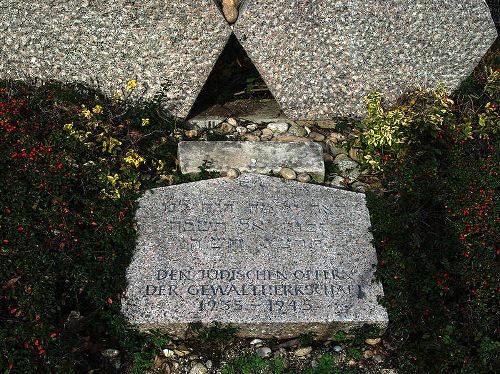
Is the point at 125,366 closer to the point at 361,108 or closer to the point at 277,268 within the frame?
the point at 277,268

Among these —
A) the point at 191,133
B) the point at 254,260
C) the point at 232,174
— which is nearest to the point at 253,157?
the point at 232,174

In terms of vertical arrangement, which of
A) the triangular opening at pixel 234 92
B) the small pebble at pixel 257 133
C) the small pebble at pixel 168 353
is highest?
the triangular opening at pixel 234 92

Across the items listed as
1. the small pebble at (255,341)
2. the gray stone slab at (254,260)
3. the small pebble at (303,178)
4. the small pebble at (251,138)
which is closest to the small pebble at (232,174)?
the gray stone slab at (254,260)

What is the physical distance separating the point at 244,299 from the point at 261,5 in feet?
8.04

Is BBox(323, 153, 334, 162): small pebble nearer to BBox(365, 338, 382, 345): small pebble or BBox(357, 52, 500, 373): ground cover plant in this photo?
BBox(357, 52, 500, 373): ground cover plant

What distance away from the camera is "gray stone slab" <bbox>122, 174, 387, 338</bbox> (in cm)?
363

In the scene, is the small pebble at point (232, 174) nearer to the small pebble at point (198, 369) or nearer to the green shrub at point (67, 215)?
the green shrub at point (67, 215)

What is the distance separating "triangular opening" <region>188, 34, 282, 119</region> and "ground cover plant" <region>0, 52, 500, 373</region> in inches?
21.0

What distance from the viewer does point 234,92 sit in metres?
5.60

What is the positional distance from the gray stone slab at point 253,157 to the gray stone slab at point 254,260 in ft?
0.51

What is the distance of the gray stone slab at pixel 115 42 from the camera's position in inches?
189

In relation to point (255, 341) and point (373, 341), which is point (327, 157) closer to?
point (373, 341)

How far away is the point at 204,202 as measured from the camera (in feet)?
13.9

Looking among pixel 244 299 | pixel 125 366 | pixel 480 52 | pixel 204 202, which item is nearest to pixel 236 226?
pixel 204 202
